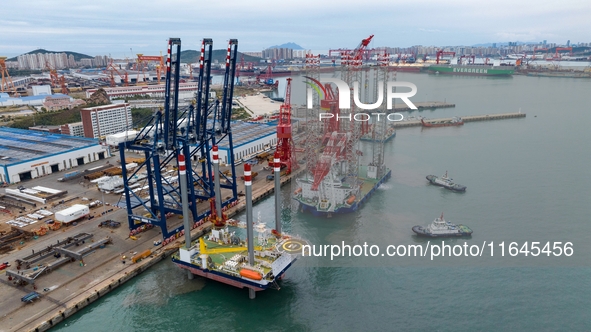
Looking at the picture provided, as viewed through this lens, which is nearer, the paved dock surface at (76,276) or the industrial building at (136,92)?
the paved dock surface at (76,276)

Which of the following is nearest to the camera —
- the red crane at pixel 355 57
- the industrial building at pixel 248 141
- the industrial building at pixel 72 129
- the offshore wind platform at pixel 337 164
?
the offshore wind platform at pixel 337 164

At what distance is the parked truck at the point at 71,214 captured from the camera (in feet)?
63.4

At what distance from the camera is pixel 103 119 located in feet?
125

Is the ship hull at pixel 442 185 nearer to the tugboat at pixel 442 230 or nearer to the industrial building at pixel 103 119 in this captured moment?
Answer: the tugboat at pixel 442 230

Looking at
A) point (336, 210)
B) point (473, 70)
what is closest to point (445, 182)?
point (336, 210)

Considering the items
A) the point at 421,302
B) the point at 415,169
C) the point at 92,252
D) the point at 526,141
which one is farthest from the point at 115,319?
the point at 526,141

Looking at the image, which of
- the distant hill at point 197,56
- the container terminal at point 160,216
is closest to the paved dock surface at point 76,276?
the container terminal at point 160,216

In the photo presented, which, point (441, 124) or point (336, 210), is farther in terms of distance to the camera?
point (441, 124)

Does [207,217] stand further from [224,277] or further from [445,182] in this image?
[445,182]

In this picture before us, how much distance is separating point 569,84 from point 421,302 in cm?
9028

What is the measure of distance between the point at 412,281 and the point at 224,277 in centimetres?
705

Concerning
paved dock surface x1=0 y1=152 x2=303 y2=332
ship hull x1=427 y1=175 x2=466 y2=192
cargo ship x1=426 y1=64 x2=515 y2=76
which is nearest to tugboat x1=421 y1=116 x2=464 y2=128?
ship hull x1=427 y1=175 x2=466 y2=192

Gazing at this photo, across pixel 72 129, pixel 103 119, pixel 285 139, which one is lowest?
pixel 72 129

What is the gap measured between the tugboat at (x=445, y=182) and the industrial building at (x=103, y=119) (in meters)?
27.5
